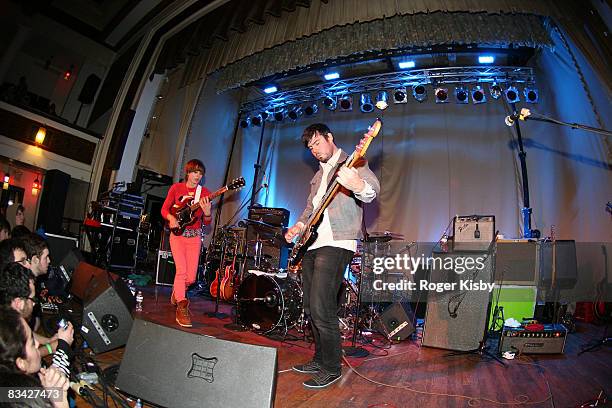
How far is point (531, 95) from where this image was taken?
26.5ft

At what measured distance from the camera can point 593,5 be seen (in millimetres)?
5188

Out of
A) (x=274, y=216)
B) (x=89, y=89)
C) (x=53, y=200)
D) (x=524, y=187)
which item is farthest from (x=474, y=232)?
(x=89, y=89)

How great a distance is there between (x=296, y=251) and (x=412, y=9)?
455 centimetres

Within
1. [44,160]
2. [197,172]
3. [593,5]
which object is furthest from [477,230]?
[44,160]

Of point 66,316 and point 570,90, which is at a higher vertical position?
point 570,90

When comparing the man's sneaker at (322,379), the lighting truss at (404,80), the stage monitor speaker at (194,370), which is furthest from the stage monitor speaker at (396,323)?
the lighting truss at (404,80)

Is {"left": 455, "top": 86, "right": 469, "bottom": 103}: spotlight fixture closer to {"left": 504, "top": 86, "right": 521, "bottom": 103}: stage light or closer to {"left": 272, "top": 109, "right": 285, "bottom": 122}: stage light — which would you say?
{"left": 504, "top": 86, "right": 521, "bottom": 103}: stage light

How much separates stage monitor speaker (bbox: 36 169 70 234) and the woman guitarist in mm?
6614

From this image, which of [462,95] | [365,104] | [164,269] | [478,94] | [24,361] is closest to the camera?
[24,361]

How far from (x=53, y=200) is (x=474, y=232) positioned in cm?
998

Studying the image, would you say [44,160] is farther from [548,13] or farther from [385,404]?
[548,13]

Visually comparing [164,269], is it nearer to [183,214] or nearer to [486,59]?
[183,214]

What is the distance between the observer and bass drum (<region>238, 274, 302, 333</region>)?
4.54 meters

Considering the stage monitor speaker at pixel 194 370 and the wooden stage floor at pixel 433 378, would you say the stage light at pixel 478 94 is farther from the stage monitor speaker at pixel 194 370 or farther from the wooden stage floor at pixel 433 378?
the stage monitor speaker at pixel 194 370
